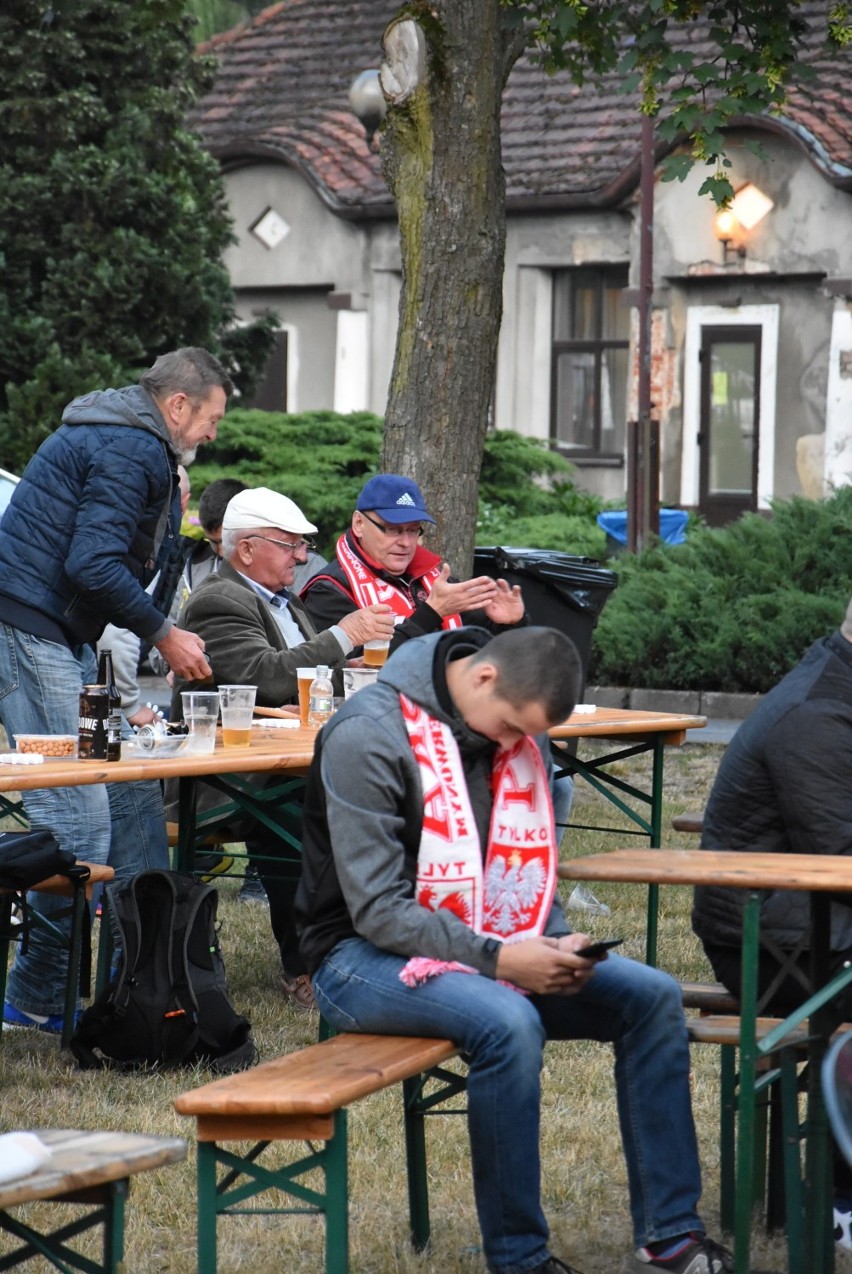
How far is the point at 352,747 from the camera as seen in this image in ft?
13.3

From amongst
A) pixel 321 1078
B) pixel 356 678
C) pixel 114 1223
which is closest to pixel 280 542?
pixel 356 678

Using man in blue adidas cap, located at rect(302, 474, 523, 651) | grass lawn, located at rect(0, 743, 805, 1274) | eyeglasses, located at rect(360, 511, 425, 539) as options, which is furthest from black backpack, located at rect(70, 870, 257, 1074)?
eyeglasses, located at rect(360, 511, 425, 539)

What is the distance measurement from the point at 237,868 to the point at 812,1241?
5365mm

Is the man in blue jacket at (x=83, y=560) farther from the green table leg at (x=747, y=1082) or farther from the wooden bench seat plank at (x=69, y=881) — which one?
the green table leg at (x=747, y=1082)

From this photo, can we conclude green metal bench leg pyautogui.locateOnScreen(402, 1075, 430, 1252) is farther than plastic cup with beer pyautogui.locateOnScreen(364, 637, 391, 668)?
No

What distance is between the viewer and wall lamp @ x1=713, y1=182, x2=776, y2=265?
21031 millimetres

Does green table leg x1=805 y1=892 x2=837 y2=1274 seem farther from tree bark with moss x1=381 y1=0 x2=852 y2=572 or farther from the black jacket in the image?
tree bark with moss x1=381 y1=0 x2=852 y2=572

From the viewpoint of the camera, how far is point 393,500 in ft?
23.1

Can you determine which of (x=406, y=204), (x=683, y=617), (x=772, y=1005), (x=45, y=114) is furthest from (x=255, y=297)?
(x=772, y=1005)

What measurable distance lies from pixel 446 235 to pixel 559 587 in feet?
6.33

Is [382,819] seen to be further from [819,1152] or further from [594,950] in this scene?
[819,1152]

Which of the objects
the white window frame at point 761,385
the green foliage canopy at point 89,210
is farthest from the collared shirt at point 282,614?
the white window frame at point 761,385

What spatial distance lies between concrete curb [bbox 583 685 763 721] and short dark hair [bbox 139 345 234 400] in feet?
24.7

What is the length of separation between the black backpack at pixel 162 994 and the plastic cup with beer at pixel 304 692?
31.1 inches
